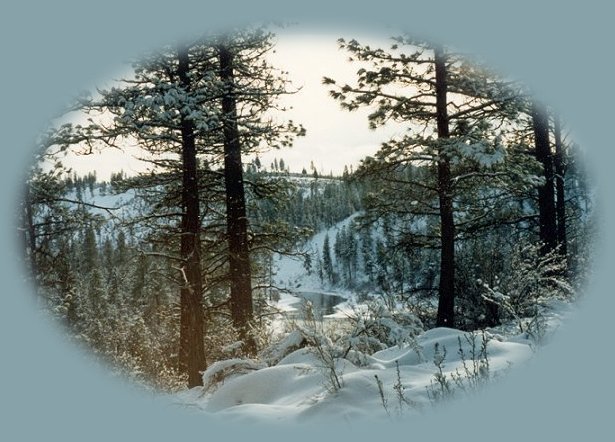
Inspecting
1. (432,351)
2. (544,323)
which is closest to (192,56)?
(432,351)

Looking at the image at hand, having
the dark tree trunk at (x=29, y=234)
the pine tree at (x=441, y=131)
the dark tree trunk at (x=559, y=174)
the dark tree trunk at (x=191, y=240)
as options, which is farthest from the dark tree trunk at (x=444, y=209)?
the dark tree trunk at (x=29, y=234)

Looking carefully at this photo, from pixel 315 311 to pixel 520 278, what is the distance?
405 cm

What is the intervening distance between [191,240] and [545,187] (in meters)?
9.28

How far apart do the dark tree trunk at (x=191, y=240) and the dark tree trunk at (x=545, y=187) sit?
850cm

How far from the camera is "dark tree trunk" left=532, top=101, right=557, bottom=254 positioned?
11945mm

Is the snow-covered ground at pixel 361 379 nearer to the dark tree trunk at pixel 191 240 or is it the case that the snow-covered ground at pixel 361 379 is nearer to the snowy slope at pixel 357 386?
the snowy slope at pixel 357 386

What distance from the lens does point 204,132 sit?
27.8 feet

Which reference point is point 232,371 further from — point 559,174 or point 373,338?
point 559,174

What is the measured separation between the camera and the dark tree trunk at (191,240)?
838cm

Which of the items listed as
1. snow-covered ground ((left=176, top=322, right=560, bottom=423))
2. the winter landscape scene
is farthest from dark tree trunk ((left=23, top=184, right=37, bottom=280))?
snow-covered ground ((left=176, top=322, right=560, bottom=423))

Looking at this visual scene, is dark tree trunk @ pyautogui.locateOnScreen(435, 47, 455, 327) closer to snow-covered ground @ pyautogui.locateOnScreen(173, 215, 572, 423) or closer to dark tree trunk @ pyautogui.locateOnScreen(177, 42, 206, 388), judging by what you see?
snow-covered ground @ pyautogui.locateOnScreen(173, 215, 572, 423)

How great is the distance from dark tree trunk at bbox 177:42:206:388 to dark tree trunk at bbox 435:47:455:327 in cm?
528

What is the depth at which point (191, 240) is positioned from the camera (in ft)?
27.9

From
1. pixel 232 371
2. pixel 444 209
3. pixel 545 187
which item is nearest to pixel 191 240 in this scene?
pixel 232 371
